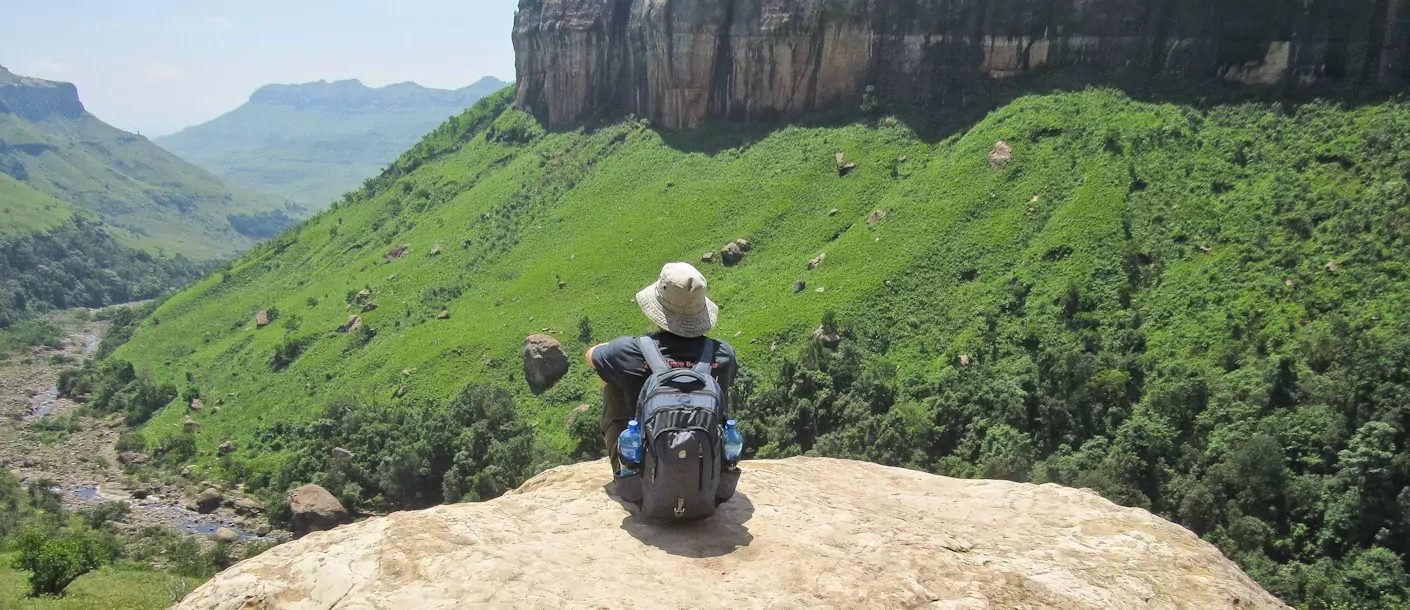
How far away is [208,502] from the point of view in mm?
53062

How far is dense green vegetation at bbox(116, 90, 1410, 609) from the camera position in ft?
112

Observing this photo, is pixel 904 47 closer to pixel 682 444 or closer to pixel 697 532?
→ pixel 697 532

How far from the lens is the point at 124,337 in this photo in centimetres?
9125

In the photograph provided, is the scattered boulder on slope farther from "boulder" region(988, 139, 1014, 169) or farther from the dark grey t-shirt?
the dark grey t-shirt

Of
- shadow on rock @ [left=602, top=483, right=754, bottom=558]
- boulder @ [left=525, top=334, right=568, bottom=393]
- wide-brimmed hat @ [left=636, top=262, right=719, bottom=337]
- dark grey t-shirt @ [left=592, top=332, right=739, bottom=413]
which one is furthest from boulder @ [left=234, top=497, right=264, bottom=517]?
wide-brimmed hat @ [left=636, top=262, right=719, bottom=337]

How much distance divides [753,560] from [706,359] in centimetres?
204

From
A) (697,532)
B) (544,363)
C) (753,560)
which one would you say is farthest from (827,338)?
(753,560)

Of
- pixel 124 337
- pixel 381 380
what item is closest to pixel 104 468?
pixel 381 380

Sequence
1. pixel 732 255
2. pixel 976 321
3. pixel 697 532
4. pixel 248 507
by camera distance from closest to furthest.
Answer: pixel 697 532 → pixel 976 321 → pixel 248 507 → pixel 732 255

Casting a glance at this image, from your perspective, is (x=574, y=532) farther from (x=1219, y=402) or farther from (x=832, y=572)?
(x=1219, y=402)

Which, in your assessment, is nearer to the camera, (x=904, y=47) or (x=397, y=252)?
(x=904, y=47)

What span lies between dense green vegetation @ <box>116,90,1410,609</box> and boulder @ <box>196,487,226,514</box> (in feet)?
6.48

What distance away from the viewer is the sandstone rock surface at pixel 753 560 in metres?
8.01

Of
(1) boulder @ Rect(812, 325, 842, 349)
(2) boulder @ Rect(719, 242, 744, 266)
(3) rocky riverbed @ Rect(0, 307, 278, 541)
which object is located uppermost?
(2) boulder @ Rect(719, 242, 744, 266)
